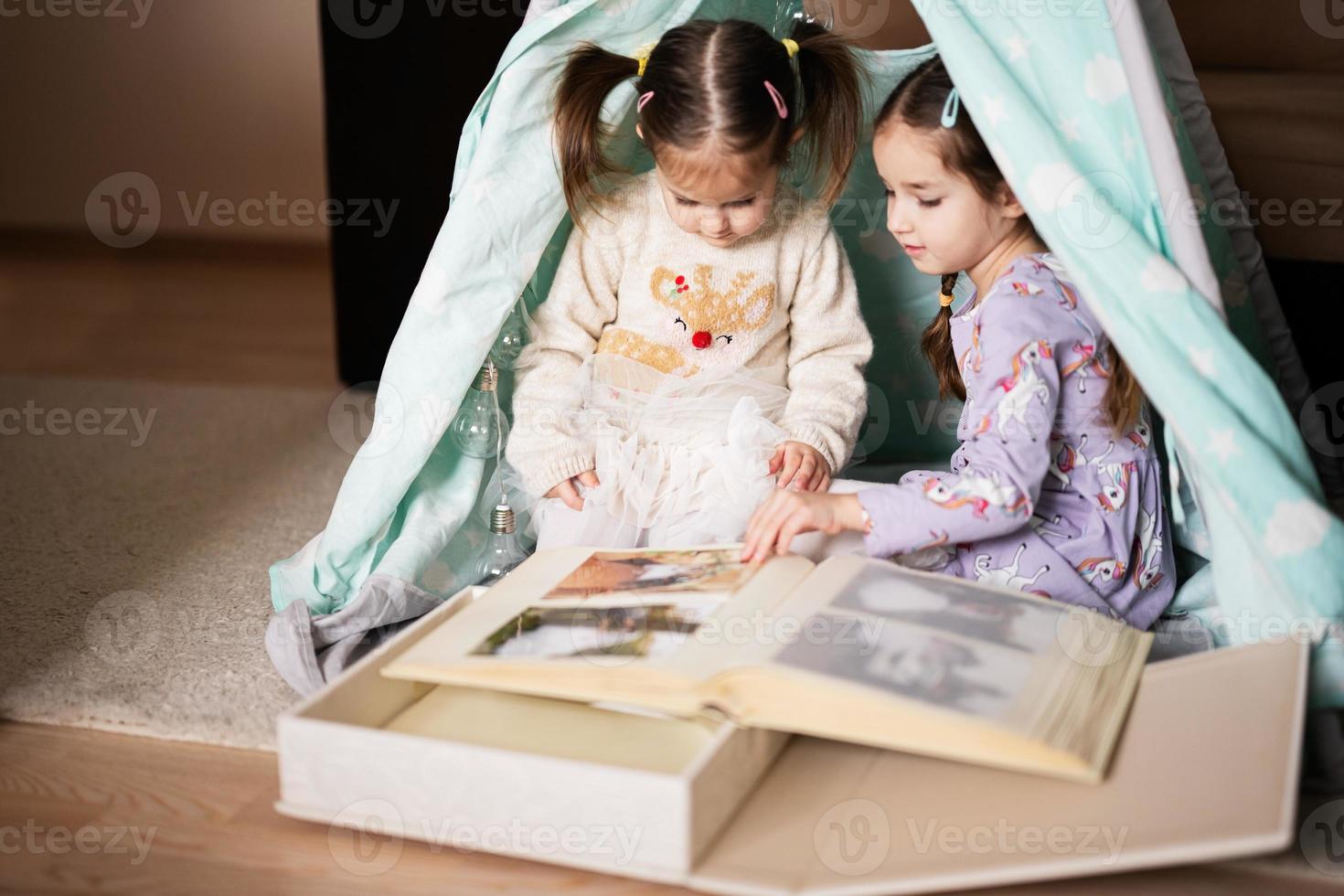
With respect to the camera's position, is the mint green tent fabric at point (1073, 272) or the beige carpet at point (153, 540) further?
the beige carpet at point (153, 540)

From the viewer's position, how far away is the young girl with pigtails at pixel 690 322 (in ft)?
3.87

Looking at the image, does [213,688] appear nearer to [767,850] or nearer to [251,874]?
[251,874]

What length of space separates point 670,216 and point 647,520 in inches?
11.5

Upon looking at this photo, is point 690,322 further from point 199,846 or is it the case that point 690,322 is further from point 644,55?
Answer: point 199,846

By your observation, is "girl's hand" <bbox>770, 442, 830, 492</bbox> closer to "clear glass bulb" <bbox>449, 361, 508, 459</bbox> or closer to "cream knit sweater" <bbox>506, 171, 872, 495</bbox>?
"cream knit sweater" <bbox>506, 171, 872, 495</bbox>

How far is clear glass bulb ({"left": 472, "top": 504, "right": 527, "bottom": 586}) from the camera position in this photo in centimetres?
126

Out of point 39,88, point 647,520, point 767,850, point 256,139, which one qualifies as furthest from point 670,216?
point 39,88

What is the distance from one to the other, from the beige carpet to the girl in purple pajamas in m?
0.51

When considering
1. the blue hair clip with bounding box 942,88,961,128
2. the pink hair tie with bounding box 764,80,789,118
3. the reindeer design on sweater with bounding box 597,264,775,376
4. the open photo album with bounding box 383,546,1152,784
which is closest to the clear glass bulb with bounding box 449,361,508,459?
the reindeer design on sweater with bounding box 597,264,775,376

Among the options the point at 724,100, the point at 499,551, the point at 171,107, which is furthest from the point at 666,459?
the point at 171,107

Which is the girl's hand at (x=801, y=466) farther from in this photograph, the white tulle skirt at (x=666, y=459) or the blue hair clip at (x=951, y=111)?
the blue hair clip at (x=951, y=111)

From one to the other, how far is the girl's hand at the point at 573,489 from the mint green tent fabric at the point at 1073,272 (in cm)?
11

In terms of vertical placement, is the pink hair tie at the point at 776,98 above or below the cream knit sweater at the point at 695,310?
above

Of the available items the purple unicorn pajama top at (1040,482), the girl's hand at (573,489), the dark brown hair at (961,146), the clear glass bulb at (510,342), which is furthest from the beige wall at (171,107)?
the purple unicorn pajama top at (1040,482)
